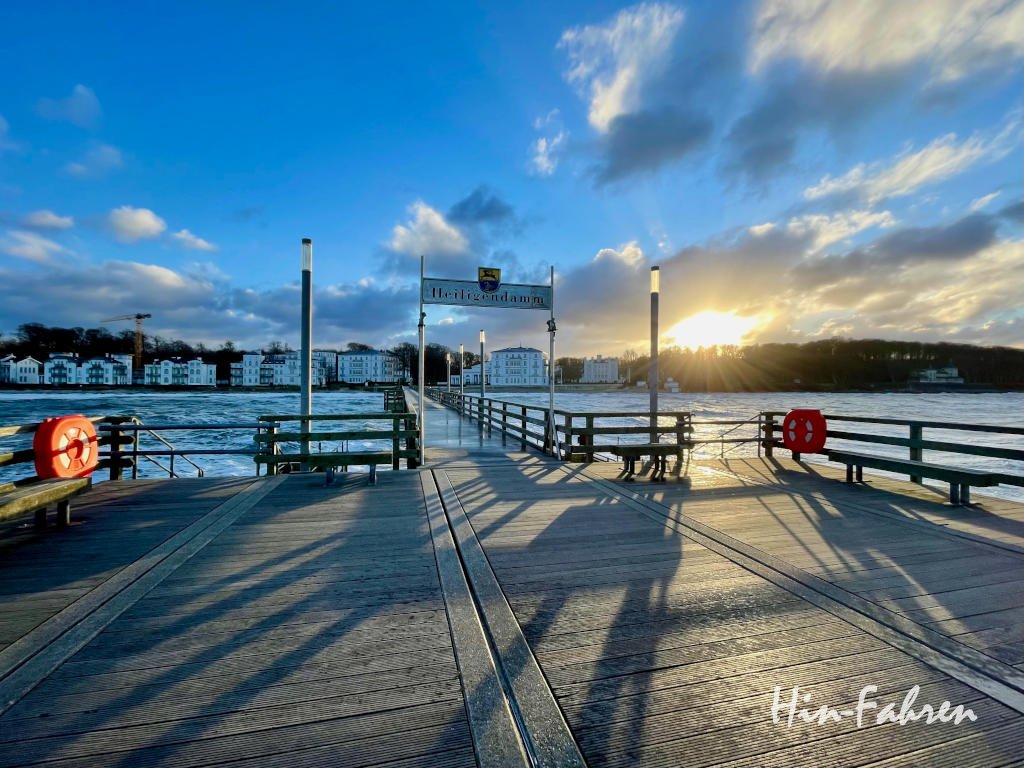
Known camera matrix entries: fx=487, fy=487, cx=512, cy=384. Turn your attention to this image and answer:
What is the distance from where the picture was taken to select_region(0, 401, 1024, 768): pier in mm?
1889

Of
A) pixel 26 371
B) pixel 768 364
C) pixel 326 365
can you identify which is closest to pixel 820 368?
pixel 768 364

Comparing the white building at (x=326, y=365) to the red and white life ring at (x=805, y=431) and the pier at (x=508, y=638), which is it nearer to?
the red and white life ring at (x=805, y=431)

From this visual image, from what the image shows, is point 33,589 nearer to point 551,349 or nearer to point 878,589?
point 878,589

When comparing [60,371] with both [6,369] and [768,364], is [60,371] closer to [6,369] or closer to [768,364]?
[6,369]

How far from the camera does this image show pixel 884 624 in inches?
109

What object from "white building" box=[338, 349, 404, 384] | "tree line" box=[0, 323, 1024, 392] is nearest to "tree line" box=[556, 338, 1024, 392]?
"tree line" box=[0, 323, 1024, 392]

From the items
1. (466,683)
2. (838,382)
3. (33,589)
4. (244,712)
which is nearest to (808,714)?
(466,683)

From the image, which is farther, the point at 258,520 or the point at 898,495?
the point at 898,495

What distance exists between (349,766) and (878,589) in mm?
3372

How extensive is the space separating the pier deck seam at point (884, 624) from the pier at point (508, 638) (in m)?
0.02

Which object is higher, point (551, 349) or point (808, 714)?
point (551, 349)

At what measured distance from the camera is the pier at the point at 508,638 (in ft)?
6.20

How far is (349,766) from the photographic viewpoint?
175 cm

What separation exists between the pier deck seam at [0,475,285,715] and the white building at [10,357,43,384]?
480 ft
